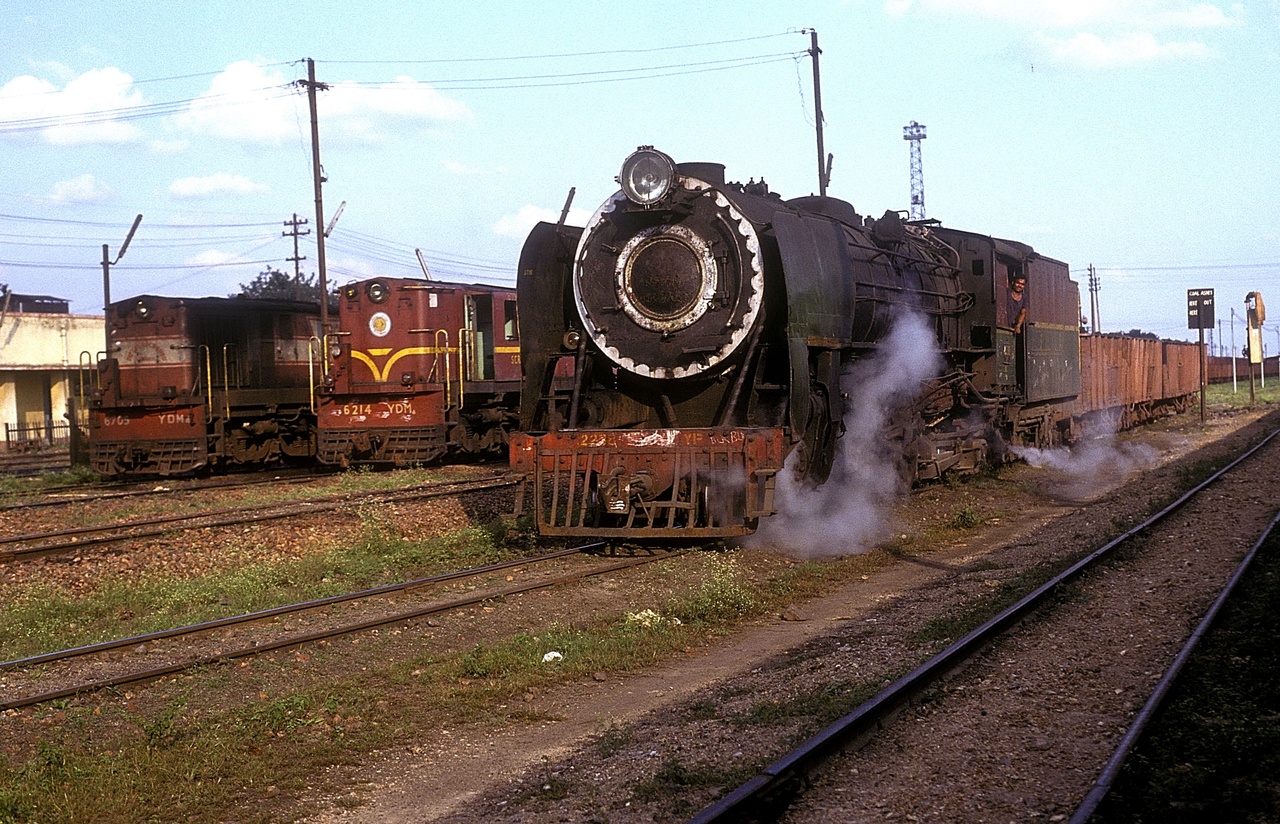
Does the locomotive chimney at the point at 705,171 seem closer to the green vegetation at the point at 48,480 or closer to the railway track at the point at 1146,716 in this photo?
the railway track at the point at 1146,716

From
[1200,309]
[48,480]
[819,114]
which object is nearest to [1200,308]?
[1200,309]

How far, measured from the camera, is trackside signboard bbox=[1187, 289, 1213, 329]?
3231 cm

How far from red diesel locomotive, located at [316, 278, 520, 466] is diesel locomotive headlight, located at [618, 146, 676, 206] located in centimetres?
1083

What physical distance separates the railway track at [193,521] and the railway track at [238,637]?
450 centimetres

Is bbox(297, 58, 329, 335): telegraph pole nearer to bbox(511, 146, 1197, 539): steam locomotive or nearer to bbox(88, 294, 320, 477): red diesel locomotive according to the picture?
bbox(88, 294, 320, 477): red diesel locomotive

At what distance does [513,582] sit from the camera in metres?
9.81

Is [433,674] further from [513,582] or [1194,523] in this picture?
[1194,523]

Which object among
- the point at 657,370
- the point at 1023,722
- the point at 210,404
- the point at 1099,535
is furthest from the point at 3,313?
the point at 1023,722

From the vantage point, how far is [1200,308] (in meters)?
32.8

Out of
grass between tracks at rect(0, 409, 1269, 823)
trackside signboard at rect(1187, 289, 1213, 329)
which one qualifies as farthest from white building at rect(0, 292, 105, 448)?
trackside signboard at rect(1187, 289, 1213, 329)

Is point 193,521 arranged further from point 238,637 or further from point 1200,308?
point 1200,308

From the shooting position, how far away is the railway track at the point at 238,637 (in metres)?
7.08

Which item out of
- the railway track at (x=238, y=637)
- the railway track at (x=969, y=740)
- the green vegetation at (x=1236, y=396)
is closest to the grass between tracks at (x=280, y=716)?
the railway track at (x=238, y=637)

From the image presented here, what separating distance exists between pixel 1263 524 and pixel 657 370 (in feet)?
22.8
